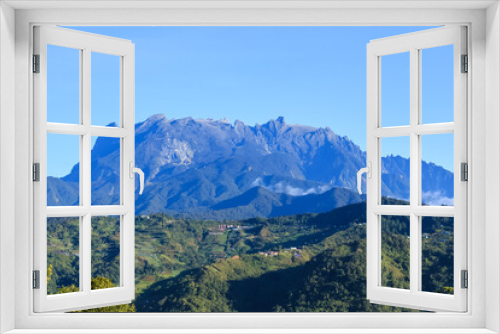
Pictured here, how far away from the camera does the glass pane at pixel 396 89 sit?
2948 millimetres

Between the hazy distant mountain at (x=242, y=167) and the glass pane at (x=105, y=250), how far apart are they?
2427 millimetres

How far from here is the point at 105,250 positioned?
9352mm

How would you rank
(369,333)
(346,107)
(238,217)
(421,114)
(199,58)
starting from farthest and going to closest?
(238,217)
(199,58)
(346,107)
(421,114)
(369,333)

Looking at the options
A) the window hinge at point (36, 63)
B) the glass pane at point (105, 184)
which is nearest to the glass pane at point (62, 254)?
the glass pane at point (105, 184)

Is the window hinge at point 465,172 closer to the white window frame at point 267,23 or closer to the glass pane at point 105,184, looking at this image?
the white window frame at point 267,23

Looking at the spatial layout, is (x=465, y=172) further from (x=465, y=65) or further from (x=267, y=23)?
(x=267, y=23)

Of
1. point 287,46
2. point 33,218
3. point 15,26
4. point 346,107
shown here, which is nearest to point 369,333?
point 33,218

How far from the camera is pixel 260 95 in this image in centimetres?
1136

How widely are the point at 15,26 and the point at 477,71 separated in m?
2.48

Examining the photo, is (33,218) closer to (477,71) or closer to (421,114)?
(421,114)

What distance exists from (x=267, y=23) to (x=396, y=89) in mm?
3383

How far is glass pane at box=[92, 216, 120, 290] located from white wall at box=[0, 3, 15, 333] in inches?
254

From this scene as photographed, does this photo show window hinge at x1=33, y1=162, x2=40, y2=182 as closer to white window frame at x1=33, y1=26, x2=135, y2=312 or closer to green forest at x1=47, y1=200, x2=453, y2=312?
white window frame at x1=33, y1=26, x2=135, y2=312

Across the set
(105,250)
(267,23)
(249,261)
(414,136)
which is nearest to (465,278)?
(414,136)
